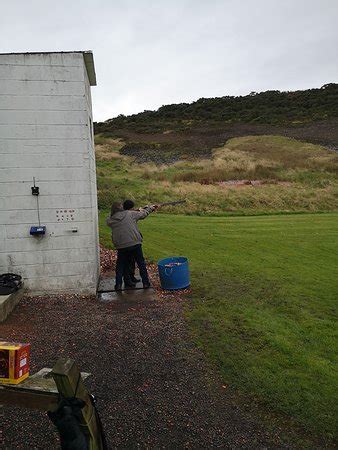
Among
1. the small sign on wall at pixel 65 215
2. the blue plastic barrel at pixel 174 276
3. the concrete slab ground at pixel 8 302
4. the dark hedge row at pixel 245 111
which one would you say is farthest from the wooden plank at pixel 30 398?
the dark hedge row at pixel 245 111

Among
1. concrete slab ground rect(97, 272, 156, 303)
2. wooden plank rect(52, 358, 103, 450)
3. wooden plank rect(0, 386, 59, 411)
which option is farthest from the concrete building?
wooden plank rect(52, 358, 103, 450)

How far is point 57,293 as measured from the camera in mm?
9492

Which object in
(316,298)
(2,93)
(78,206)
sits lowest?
(316,298)

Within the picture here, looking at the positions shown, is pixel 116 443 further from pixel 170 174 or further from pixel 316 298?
pixel 170 174

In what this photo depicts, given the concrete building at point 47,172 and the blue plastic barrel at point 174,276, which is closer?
the concrete building at point 47,172

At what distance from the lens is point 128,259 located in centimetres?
990

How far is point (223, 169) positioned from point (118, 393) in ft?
96.9

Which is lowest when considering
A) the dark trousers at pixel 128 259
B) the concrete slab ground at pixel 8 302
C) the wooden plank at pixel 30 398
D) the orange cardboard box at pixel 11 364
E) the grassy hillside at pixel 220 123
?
the concrete slab ground at pixel 8 302

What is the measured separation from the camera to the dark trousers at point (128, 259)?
9.75 m

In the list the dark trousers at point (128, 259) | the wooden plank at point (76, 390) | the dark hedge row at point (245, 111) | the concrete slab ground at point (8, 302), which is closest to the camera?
the wooden plank at point (76, 390)

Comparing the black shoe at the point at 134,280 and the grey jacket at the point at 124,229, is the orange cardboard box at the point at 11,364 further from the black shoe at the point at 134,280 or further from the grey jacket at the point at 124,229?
the black shoe at the point at 134,280

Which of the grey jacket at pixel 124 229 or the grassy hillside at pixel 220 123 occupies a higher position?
the grassy hillside at pixel 220 123

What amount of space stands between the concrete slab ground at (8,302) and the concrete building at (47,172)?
0.61 m

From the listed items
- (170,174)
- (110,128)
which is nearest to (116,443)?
(170,174)
